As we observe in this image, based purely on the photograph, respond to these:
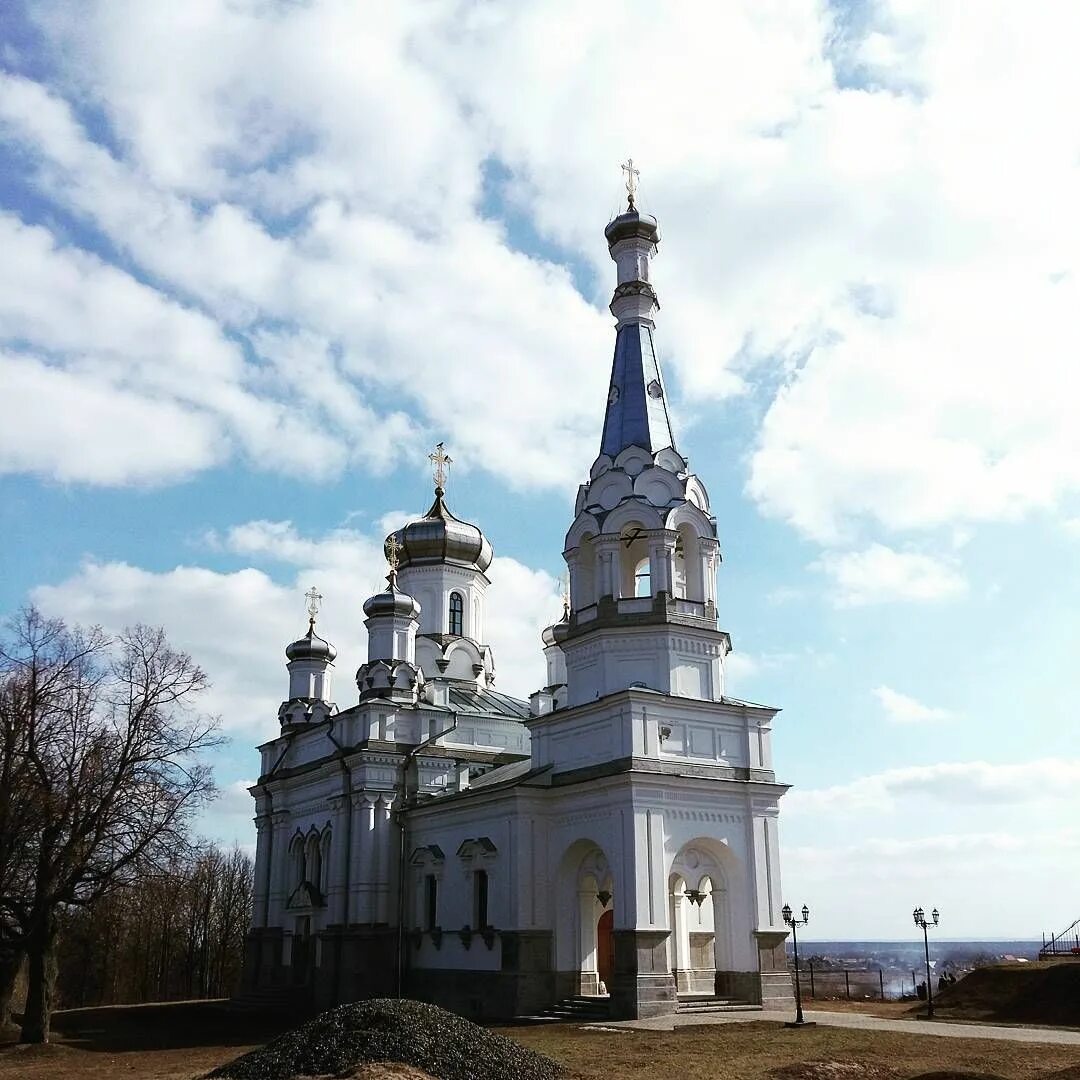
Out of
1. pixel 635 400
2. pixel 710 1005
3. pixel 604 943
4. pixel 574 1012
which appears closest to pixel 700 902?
pixel 710 1005

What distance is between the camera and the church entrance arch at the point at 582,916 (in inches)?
1067

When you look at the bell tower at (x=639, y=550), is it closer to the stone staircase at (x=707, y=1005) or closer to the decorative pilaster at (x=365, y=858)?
the stone staircase at (x=707, y=1005)

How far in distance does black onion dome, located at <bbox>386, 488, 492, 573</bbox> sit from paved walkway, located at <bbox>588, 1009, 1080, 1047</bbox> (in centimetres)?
2134

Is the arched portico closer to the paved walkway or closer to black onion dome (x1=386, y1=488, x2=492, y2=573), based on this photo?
the paved walkway

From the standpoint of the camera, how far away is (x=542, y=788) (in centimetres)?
2803

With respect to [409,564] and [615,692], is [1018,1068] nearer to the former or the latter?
[615,692]

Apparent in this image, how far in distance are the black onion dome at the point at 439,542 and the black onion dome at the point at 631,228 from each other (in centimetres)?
1430

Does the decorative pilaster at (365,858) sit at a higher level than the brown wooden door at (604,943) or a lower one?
higher

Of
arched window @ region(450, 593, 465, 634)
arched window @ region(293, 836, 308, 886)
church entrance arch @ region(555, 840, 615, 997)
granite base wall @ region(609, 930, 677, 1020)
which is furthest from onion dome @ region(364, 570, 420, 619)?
granite base wall @ region(609, 930, 677, 1020)

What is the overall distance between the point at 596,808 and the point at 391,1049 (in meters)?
12.0

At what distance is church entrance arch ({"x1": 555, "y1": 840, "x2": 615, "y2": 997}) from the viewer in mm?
27109

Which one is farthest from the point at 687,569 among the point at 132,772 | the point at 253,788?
the point at 253,788

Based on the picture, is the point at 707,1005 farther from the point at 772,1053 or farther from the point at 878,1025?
the point at 772,1053

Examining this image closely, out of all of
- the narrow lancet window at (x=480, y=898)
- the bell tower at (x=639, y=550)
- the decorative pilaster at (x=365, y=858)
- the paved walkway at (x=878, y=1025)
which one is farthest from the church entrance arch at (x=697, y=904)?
the decorative pilaster at (x=365, y=858)
